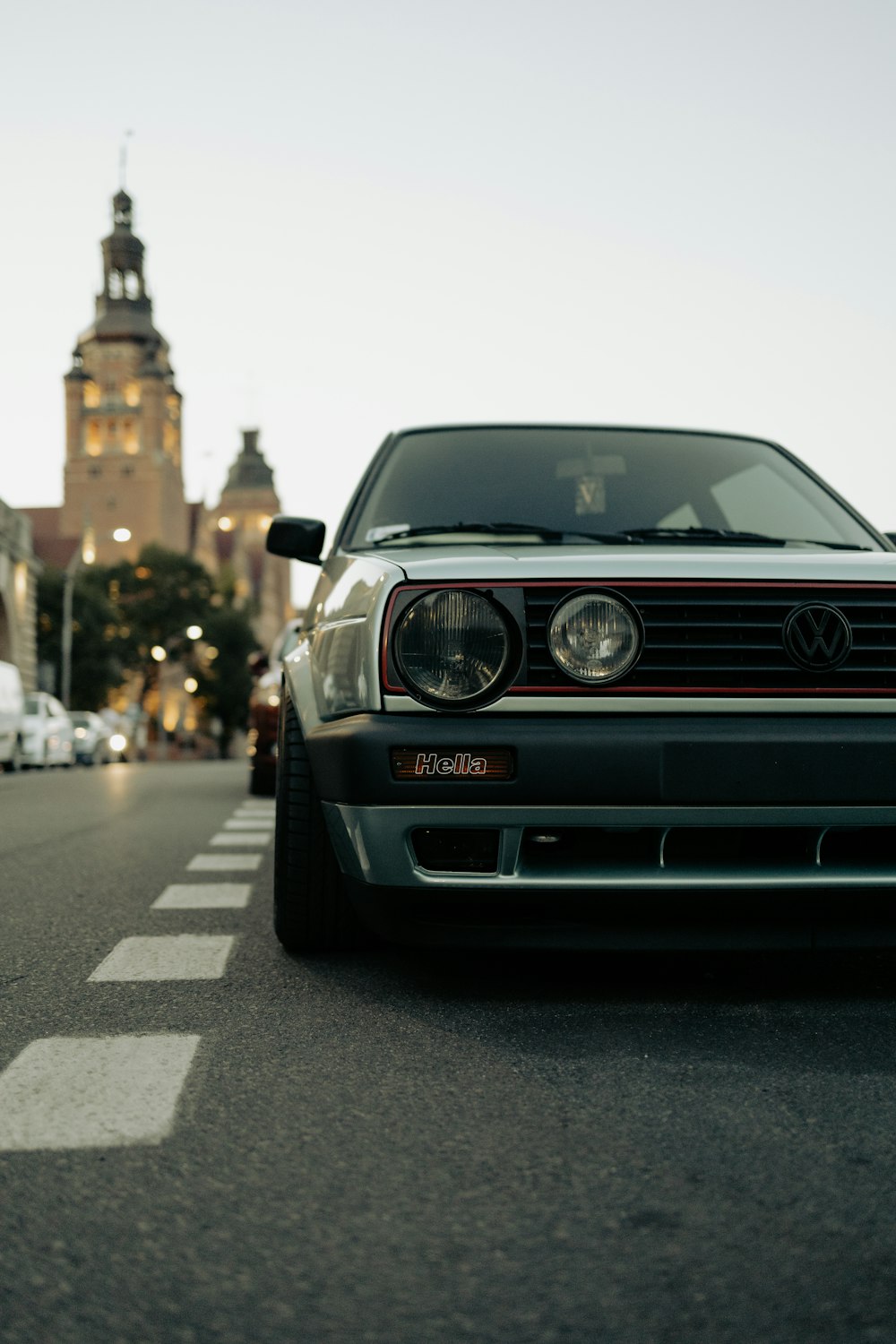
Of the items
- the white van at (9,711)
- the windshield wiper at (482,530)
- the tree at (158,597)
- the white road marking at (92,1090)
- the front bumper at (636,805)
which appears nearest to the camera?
the white road marking at (92,1090)

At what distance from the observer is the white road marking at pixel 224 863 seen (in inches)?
295

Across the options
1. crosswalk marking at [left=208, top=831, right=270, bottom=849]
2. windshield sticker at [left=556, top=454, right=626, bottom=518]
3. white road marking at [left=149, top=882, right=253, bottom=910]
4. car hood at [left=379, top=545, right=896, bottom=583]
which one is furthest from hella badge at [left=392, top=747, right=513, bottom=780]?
crosswalk marking at [left=208, top=831, right=270, bottom=849]

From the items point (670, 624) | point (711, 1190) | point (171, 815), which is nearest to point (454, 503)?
point (670, 624)

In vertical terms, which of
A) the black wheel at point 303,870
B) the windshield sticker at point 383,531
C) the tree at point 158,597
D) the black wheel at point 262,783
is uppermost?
the tree at point 158,597

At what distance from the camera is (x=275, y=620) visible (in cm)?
15988

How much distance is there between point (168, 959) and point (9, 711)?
80.2 feet

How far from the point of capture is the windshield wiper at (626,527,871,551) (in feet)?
14.6

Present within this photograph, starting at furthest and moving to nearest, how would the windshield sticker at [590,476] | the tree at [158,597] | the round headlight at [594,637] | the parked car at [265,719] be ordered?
the tree at [158,597]
the parked car at [265,719]
the windshield sticker at [590,476]
the round headlight at [594,637]

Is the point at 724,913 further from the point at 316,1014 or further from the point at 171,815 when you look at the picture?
the point at 171,815

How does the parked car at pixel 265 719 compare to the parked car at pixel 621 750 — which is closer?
the parked car at pixel 621 750

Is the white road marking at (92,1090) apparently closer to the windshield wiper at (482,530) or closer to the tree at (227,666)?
the windshield wiper at (482,530)

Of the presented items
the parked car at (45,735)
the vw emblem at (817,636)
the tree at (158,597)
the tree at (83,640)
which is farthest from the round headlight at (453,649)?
the tree at (158,597)

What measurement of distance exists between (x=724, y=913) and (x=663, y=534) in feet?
4.22

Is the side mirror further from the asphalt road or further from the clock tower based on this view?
the clock tower
